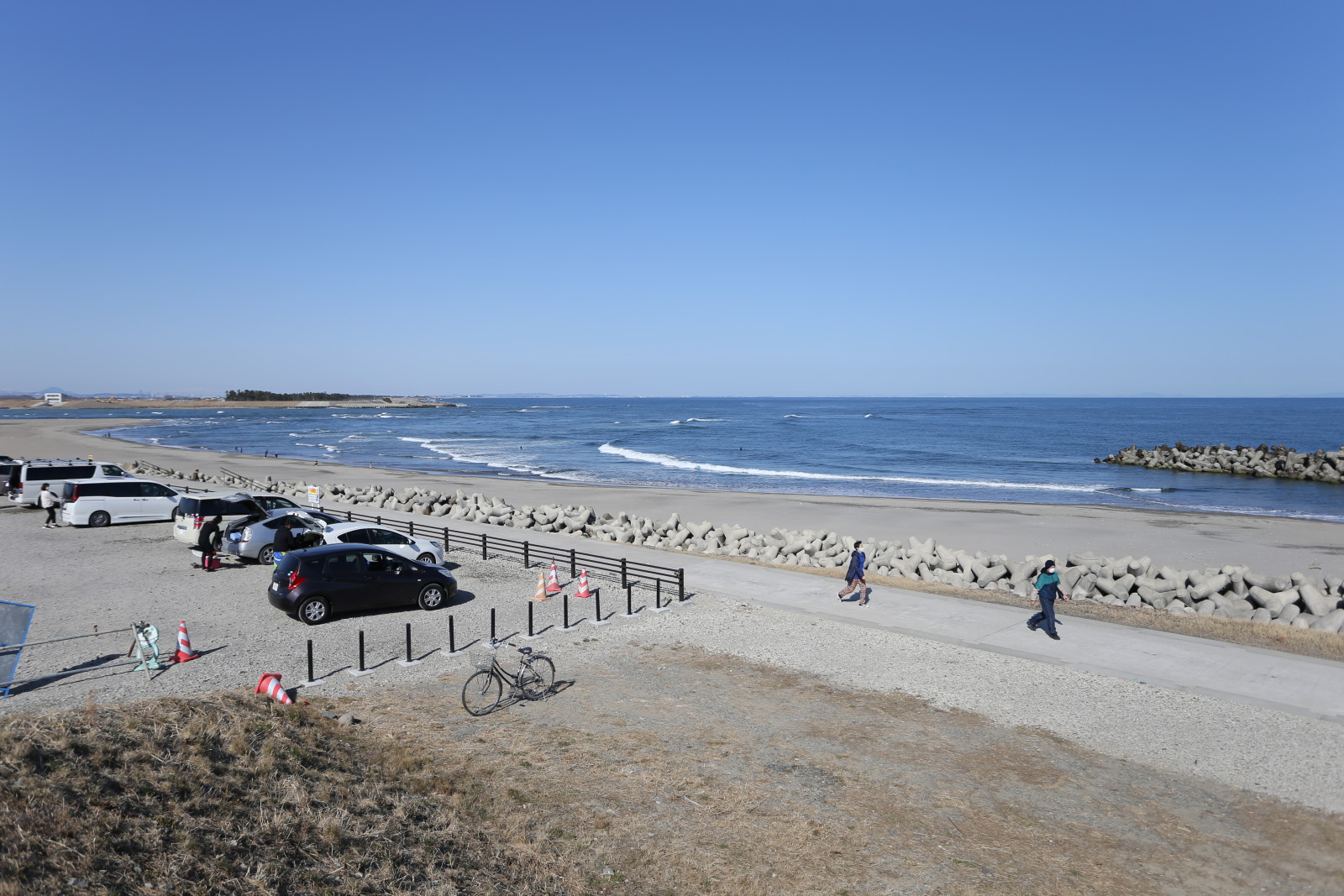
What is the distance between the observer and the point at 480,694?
37.3 feet

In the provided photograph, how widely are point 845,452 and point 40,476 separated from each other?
210 ft

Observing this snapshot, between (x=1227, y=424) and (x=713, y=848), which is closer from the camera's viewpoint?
(x=713, y=848)

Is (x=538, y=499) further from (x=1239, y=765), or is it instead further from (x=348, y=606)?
(x=1239, y=765)

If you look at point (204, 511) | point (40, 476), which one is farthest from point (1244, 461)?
point (40, 476)

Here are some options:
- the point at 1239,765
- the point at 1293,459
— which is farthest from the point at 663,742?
the point at 1293,459

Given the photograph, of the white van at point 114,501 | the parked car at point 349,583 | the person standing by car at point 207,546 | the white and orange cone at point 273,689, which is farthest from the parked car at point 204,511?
the white and orange cone at point 273,689

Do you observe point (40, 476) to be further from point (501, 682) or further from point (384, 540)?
point (501, 682)

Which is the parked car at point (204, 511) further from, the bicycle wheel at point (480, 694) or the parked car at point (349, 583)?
the bicycle wheel at point (480, 694)

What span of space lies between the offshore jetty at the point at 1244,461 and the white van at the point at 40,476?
72567 mm

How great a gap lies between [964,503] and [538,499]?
2240cm

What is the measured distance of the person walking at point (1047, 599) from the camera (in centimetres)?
1484

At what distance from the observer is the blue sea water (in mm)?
50375

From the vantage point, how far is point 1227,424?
4892 inches

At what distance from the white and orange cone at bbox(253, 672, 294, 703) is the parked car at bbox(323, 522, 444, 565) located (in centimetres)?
903
